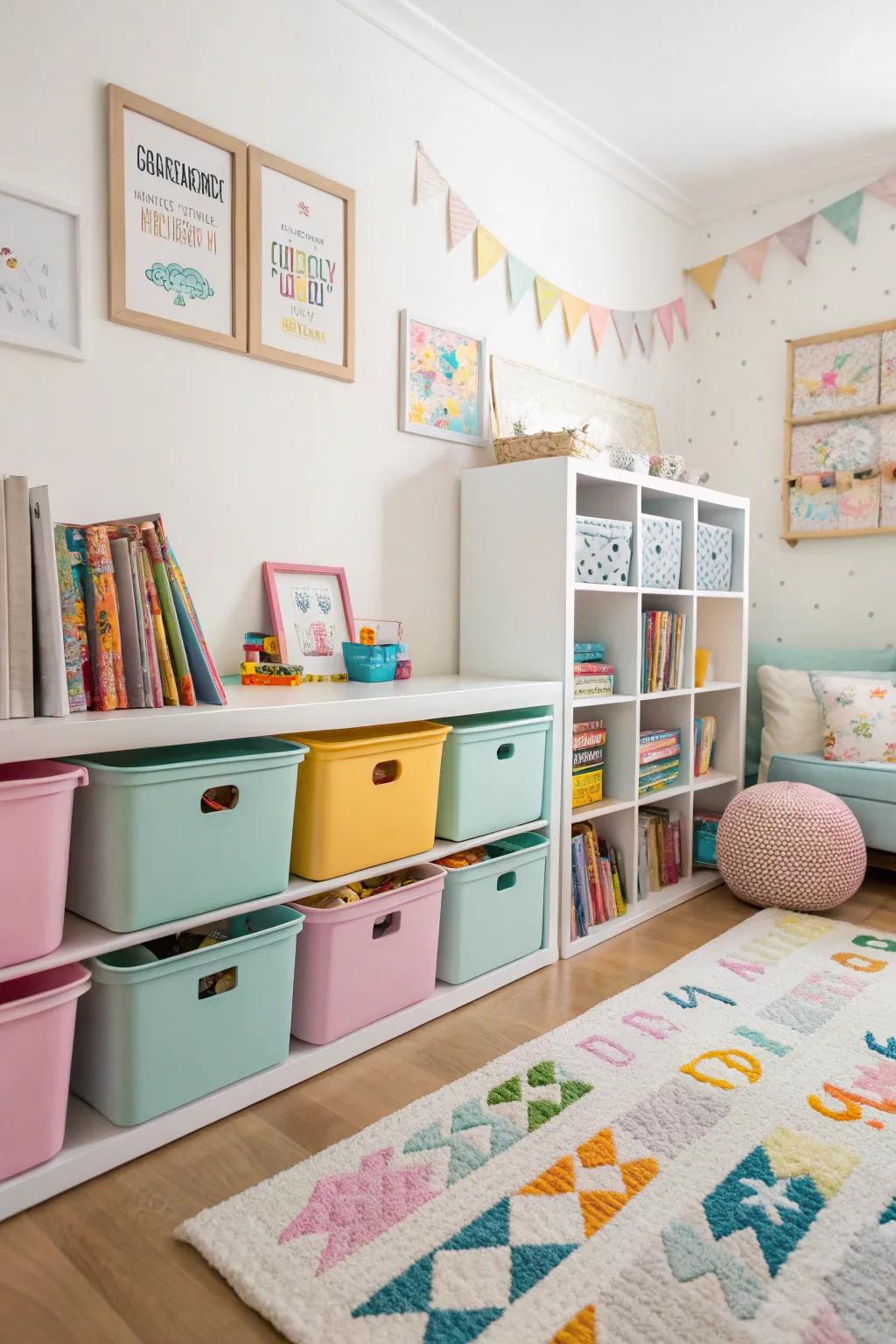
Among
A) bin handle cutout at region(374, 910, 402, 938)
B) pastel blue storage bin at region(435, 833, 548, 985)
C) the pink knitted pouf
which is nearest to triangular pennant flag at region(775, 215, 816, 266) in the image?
the pink knitted pouf

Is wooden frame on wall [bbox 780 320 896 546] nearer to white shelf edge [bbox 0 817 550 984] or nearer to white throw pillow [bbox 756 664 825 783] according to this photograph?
white throw pillow [bbox 756 664 825 783]

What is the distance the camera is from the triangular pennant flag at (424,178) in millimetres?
2479

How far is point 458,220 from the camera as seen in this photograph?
2594 mm

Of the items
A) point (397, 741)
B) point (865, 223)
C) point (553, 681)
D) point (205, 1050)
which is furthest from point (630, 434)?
point (205, 1050)

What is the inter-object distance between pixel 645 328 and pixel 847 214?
2.67 feet

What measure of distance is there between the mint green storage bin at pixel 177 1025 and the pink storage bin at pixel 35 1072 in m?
0.08

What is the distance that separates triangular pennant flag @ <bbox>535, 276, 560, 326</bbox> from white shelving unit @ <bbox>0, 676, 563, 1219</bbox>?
1.35m

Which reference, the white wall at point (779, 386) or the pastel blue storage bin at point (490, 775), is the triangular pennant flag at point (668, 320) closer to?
the white wall at point (779, 386)

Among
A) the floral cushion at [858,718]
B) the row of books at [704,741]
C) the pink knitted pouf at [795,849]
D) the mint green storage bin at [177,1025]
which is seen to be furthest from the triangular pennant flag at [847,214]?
the mint green storage bin at [177,1025]

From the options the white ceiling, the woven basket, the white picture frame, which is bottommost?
the woven basket

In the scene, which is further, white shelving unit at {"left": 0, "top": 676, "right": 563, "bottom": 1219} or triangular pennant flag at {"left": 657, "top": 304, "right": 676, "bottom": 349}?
triangular pennant flag at {"left": 657, "top": 304, "right": 676, "bottom": 349}

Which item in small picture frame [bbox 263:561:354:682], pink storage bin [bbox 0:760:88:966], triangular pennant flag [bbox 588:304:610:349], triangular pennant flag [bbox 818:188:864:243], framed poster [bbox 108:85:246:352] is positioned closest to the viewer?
pink storage bin [bbox 0:760:88:966]

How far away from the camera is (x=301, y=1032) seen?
1754mm

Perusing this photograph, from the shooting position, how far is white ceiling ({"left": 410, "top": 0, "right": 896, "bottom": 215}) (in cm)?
241
